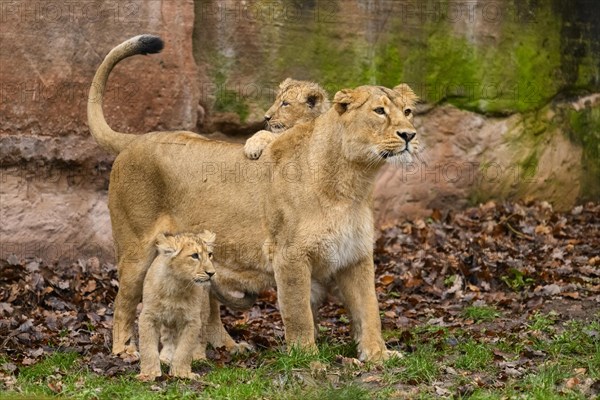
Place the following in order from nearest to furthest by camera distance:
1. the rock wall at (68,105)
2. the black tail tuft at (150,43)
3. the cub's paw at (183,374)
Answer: the cub's paw at (183,374) < the black tail tuft at (150,43) < the rock wall at (68,105)

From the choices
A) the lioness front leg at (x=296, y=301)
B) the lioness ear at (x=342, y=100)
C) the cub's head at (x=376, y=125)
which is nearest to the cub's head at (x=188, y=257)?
the lioness front leg at (x=296, y=301)

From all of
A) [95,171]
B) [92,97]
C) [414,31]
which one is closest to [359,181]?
[92,97]

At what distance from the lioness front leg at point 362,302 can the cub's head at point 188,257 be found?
1.14 m

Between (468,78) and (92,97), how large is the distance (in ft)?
19.7

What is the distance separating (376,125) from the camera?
8.20 metres

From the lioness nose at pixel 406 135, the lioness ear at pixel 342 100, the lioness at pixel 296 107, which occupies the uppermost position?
the lioness ear at pixel 342 100

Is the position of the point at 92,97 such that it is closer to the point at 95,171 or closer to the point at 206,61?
the point at 95,171

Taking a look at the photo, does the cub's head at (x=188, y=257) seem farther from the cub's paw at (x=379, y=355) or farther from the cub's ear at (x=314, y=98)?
the cub's ear at (x=314, y=98)

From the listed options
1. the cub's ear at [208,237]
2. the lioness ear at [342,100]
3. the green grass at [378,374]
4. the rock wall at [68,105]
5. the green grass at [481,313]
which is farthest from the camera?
the rock wall at [68,105]

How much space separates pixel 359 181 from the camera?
8359mm

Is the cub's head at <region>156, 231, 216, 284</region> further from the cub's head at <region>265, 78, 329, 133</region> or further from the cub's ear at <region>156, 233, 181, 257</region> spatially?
the cub's head at <region>265, 78, 329, 133</region>

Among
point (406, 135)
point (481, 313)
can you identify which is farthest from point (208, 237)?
point (481, 313)

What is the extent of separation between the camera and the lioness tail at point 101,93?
9.57m

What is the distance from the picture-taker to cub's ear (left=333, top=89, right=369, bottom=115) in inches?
326
